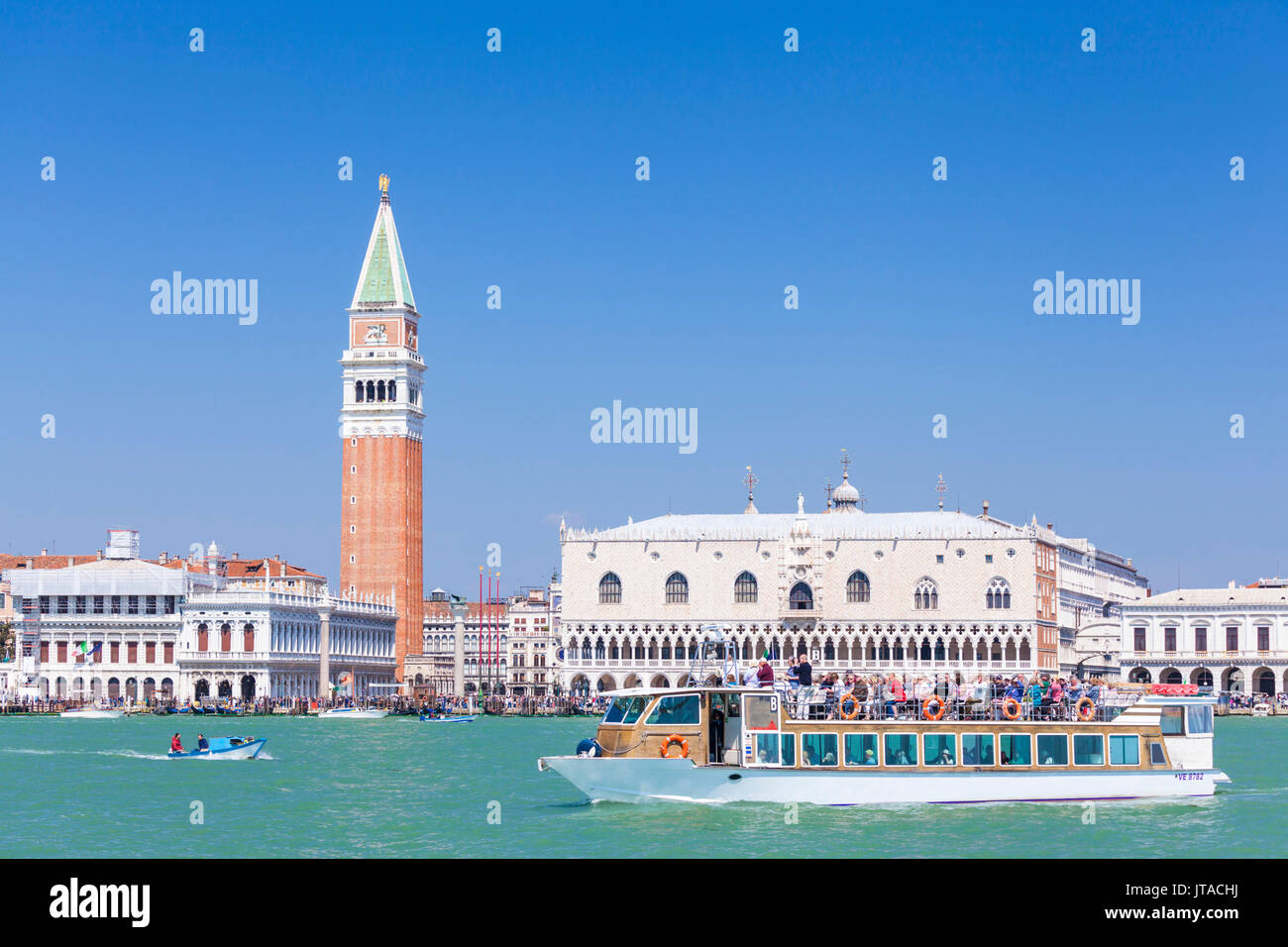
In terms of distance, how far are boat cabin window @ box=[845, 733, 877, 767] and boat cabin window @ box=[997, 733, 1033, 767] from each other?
2.52 meters

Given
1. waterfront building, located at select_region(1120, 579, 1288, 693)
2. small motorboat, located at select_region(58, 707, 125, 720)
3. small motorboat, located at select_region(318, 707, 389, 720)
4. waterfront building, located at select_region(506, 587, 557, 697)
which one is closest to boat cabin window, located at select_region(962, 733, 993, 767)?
small motorboat, located at select_region(318, 707, 389, 720)

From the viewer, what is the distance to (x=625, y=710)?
33.4m

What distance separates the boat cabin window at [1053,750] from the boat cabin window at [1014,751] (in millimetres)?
261

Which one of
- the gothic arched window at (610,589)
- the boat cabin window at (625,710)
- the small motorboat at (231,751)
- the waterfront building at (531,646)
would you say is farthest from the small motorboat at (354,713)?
the boat cabin window at (625,710)

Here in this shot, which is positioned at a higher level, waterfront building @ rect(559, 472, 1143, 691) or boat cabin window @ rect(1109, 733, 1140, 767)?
waterfront building @ rect(559, 472, 1143, 691)

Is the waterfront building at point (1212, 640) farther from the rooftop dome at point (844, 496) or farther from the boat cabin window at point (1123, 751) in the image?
the boat cabin window at point (1123, 751)

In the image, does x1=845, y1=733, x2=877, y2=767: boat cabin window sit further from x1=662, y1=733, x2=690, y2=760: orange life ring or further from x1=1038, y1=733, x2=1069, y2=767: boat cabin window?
x1=1038, y1=733, x2=1069, y2=767: boat cabin window

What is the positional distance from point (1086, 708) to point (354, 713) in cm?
7142

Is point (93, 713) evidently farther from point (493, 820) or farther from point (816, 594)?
point (493, 820)

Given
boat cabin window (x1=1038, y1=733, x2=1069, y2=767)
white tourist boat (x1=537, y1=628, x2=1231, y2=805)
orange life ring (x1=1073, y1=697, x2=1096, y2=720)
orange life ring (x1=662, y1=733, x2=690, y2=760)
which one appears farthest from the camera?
orange life ring (x1=1073, y1=697, x2=1096, y2=720)

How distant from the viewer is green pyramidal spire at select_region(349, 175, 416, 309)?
13450 cm

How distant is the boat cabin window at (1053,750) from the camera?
33812mm
